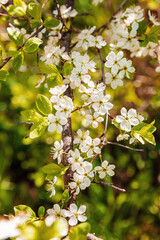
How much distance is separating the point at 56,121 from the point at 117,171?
1.17 m

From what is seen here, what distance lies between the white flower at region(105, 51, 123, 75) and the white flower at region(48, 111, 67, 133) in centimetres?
17

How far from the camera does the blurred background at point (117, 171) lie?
1.46 meters

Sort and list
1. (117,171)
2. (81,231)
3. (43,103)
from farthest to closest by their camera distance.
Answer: (117,171) → (43,103) → (81,231)

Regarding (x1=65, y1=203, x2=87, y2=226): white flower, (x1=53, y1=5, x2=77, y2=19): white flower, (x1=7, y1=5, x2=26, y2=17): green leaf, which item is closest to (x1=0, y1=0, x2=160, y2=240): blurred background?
(x1=53, y1=5, x2=77, y2=19): white flower

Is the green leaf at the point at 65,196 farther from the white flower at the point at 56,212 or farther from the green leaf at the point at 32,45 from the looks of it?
the green leaf at the point at 32,45

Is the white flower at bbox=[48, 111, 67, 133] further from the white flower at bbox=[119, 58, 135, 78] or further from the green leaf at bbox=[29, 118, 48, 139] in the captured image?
the white flower at bbox=[119, 58, 135, 78]

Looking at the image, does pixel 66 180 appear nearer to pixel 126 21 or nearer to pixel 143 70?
pixel 126 21

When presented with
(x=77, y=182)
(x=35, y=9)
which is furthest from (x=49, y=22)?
(x=77, y=182)

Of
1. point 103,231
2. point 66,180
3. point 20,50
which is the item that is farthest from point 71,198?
point 103,231

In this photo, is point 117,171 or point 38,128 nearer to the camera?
point 38,128

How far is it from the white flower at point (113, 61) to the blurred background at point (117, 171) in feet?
2.68

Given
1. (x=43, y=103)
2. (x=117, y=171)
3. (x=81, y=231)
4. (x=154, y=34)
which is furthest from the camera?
(x=117, y=171)

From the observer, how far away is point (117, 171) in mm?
1610

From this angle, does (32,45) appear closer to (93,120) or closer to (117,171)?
(93,120)
